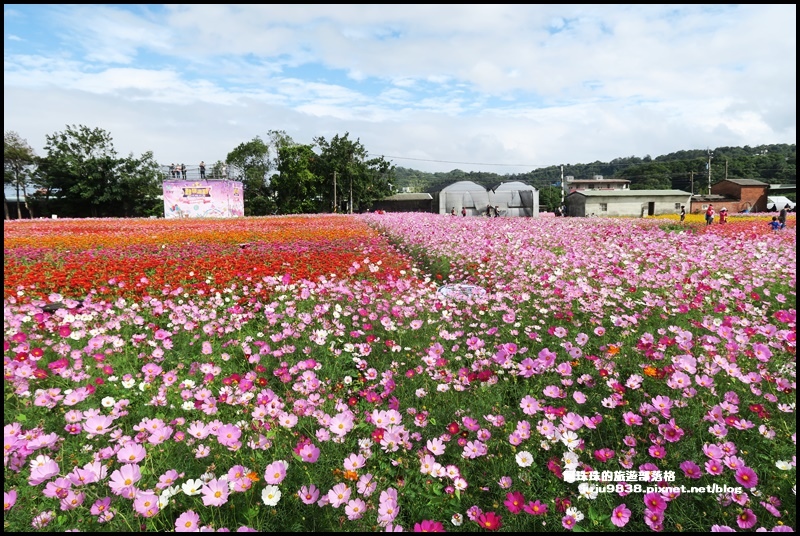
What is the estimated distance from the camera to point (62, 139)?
3897 cm

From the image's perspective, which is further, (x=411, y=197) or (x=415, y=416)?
(x=411, y=197)

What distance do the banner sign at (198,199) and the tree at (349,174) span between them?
1179cm

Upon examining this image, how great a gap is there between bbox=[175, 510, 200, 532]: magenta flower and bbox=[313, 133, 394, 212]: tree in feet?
141

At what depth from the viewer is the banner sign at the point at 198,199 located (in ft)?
109

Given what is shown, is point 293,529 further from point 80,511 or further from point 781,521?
point 781,521

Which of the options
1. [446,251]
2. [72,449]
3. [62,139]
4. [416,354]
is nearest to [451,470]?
[416,354]

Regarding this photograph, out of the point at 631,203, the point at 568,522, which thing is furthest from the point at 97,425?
the point at 631,203

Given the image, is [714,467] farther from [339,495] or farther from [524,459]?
[339,495]

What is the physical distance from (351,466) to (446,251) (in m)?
6.65

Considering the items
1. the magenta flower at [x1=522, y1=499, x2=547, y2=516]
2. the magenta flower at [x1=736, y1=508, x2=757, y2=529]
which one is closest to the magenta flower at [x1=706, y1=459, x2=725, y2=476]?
the magenta flower at [x1=736, y1=508, x2=757, y2=529]

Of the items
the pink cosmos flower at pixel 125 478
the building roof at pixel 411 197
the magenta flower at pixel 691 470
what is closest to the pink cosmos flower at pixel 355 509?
the pink cosmos flower at pixel 125 478

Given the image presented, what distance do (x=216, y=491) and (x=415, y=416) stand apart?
1.12 metres

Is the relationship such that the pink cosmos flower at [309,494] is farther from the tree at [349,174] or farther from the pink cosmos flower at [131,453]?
the tree at [349,174]

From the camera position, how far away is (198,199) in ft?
110
